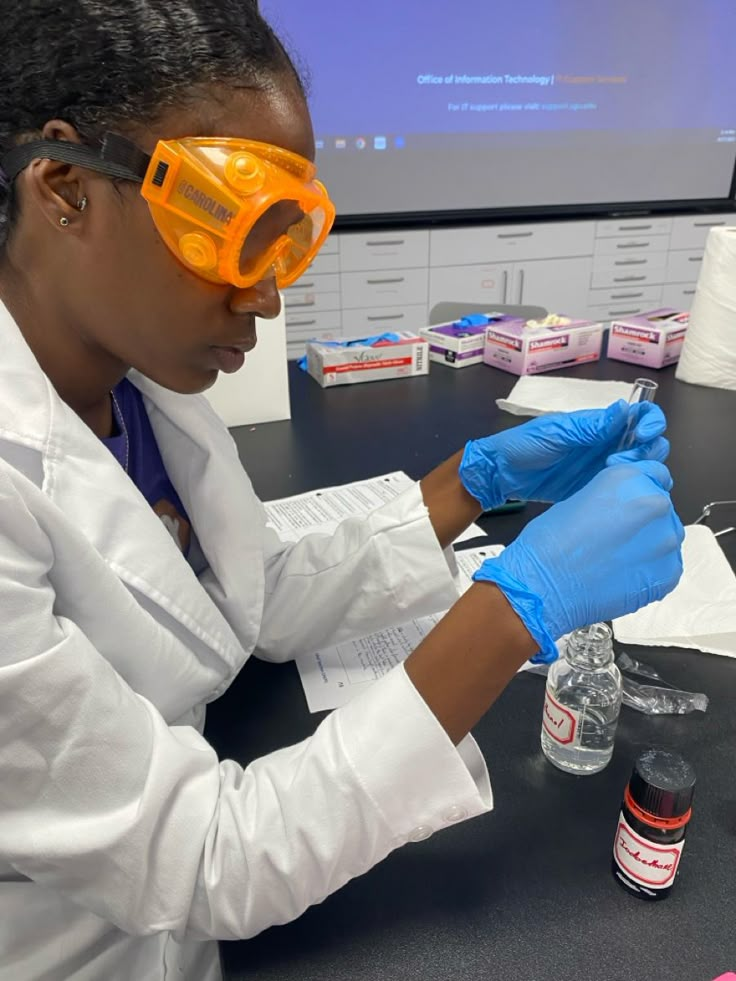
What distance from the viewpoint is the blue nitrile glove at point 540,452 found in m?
0.96

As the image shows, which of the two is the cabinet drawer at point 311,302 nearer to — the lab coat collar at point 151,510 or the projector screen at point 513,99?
the projector screen at point 513,99

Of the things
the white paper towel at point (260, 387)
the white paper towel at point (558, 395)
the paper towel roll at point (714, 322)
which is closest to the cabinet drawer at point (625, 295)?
the paper towel roll at point (714, 322)

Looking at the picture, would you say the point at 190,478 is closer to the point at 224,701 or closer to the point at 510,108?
the point at 224,701

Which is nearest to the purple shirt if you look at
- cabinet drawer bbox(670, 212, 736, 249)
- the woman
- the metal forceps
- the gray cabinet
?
the woman

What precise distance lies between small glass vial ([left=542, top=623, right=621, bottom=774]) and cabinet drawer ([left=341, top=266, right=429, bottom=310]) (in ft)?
10.4

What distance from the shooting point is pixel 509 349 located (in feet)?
6.12

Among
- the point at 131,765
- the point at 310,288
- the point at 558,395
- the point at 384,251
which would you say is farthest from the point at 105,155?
the point at 384,251

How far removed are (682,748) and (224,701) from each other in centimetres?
50

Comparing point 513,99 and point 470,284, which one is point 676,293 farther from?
point 513,99

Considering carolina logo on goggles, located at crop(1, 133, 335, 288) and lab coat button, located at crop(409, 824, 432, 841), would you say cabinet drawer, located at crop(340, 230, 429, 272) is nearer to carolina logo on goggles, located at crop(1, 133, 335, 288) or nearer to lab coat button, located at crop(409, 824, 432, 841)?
carolina logo on goggles, located at crop(1, 133, 335, 288)

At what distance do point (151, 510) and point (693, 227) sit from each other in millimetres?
4160

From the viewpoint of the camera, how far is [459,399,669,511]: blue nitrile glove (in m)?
0.96

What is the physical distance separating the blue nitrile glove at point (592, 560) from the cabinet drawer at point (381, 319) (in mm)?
3147

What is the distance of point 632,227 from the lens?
3.93m
